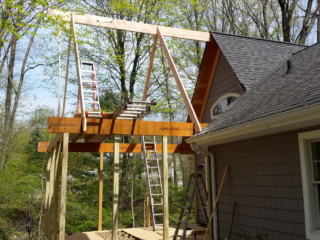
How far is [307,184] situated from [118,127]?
3.68 m

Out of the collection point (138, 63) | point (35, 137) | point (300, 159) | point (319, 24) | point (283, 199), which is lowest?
point (283, 199)

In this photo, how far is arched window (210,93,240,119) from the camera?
9.22 metres

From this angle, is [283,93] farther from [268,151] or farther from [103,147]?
[103,147]

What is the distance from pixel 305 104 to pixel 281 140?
1.29 metres

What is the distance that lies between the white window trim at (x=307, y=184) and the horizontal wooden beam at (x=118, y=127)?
287 centimetres

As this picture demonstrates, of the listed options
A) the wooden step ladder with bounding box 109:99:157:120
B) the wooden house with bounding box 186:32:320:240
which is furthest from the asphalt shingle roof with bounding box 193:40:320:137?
the wooden step ladder with bounding box 109:99:157:120

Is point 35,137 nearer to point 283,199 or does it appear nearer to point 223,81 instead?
point 223,81

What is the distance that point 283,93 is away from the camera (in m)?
6.10

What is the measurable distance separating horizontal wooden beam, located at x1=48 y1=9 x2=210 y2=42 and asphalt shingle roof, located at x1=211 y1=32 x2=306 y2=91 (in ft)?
2.46

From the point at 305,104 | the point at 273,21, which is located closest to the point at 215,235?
the point at 305,104

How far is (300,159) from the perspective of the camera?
5188 mm

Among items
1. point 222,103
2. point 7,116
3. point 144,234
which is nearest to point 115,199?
point 144,234

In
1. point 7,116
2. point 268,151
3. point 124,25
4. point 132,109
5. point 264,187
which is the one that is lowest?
point 264,187

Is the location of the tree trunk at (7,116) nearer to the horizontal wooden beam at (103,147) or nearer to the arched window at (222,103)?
the horizontal wooden beam at (103,147)
